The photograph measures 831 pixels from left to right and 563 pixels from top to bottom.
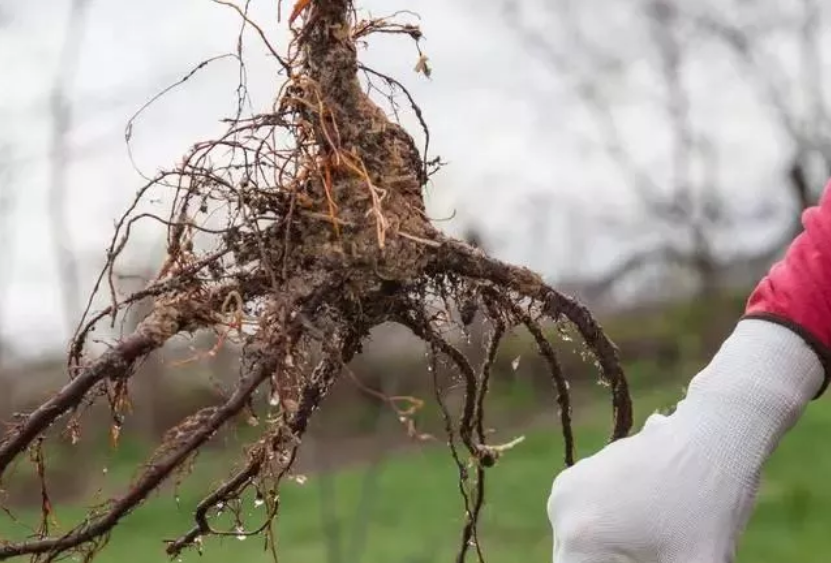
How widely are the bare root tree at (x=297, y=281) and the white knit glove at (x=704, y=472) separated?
0.19 m

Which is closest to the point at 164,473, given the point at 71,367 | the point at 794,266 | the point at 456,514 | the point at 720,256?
the point at 71,367

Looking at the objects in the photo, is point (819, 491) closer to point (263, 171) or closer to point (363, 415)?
point (363, 415)

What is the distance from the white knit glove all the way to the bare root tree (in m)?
0.19

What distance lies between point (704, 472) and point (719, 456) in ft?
0.08

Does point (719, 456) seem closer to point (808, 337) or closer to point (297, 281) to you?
point (808, 337)

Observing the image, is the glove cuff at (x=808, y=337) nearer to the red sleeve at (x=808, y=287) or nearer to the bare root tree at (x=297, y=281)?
the red sleeve at (x=808, y=287)

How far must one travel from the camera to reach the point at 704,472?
1.13 metres

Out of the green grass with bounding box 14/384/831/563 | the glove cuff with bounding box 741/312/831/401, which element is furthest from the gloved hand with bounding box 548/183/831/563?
the green grass with bounding box 14/384/831/563

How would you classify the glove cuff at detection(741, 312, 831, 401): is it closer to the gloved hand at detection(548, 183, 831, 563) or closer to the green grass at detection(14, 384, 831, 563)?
the gloved hand at detection(548, 183, 831, 563)

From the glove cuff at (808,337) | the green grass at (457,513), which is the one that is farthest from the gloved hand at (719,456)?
the green grass at (457,513)

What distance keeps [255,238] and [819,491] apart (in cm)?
430

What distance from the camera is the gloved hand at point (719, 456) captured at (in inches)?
44.1

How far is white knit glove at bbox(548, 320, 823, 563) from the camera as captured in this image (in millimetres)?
1125

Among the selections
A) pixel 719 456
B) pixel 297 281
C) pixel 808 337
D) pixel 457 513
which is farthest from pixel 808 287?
pixel 457 513
